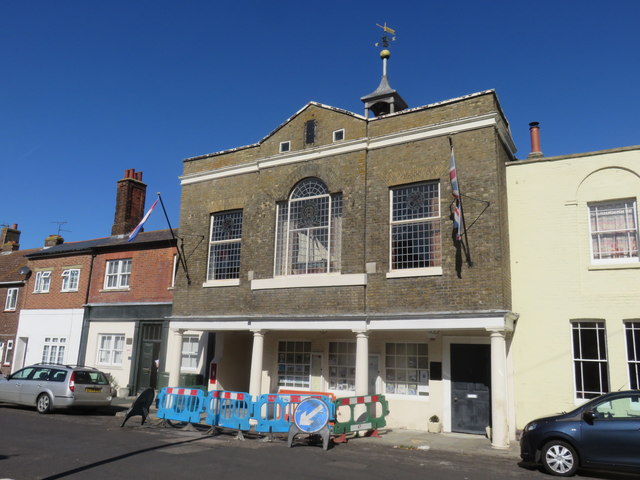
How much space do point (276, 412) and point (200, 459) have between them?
2.93 meters

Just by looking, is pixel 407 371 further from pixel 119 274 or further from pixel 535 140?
pixel 119 274

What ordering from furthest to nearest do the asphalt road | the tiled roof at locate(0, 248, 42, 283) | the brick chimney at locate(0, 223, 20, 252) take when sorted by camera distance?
the brick chimney at locate(0, 223, 20, 252) → the tiled roof at locate(0, 248, 42, 283) → the asphalt road

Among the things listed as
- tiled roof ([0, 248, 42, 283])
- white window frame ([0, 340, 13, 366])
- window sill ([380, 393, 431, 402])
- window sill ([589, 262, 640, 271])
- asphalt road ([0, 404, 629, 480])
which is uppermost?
tiled roof ([0, 248, 42, 283])

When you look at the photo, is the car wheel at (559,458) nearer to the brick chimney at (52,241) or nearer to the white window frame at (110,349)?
the white window frame at (110,349)

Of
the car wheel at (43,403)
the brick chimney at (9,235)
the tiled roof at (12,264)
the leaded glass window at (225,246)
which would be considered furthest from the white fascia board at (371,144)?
the brick chimney at (9,235)

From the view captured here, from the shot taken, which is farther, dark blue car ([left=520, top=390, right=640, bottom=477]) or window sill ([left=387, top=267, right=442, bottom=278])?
window sill ([left=387, top=267, right=442, bottom=278])

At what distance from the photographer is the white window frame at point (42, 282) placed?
26.0 m

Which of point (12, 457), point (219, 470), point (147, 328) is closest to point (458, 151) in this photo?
point (219, 470)

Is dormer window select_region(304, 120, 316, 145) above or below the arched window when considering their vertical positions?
above

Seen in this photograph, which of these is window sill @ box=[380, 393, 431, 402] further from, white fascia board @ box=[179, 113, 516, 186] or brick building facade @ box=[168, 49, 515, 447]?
white fascia board @ box=[179, 113, 516, 186]

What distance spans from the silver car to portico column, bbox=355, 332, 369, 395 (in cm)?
850

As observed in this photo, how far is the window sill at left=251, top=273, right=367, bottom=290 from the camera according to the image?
14555 millimetres

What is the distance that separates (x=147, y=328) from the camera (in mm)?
21734

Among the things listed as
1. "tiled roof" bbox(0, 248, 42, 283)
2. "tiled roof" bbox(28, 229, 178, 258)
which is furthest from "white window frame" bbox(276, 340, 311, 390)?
"tiled roof" bbox(0, 248, 42, 283)
